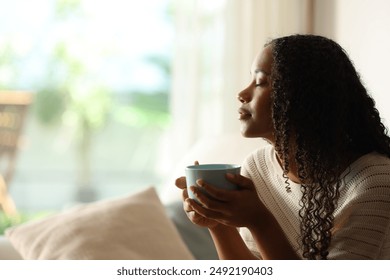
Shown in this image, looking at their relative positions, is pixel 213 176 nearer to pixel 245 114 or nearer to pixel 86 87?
pixel 245 114

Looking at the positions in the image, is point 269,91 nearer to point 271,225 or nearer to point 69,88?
point 271,225

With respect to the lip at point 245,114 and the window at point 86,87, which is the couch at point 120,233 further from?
the window at point 86,87

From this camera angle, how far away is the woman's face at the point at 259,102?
25.1 inches

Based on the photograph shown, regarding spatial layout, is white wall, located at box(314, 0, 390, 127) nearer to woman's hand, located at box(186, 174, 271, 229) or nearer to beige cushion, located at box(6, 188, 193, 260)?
woman's hand, located at box(186, 174, 271, 229)

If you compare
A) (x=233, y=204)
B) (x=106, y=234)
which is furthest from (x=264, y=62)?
(x=106, y=234)

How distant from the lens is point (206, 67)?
2.20 metres

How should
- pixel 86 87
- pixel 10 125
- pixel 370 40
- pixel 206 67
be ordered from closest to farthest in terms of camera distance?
pixel 370 40 < pixel 206 67 < pixel 10 125 < pixel 86 87

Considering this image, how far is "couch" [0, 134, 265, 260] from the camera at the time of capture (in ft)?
3.49

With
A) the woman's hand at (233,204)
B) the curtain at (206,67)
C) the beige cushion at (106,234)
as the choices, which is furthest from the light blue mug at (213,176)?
the curtain at (206,67)

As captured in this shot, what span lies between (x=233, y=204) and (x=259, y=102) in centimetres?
11

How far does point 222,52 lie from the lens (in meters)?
2.16

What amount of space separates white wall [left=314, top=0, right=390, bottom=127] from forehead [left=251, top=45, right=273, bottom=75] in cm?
23

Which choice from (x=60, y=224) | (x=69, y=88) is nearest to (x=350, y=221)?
(x=60, y=224)

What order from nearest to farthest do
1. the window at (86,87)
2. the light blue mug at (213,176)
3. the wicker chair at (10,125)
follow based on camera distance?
the light blue mug at (213,176), the wicker chair at (10,125), the window at (86,87)
